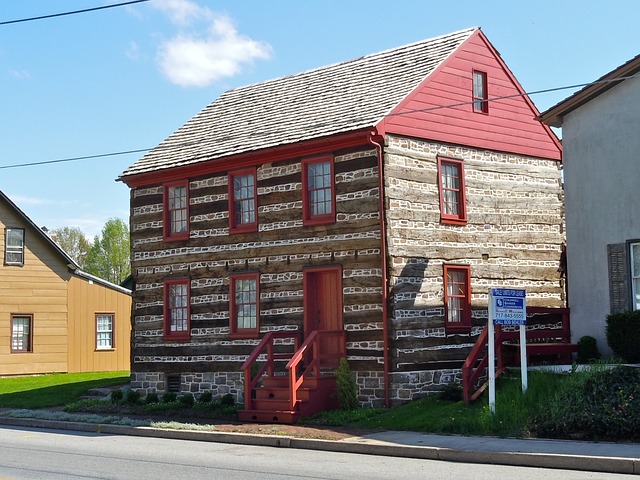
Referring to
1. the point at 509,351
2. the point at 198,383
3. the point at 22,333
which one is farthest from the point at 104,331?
the point at 509,351

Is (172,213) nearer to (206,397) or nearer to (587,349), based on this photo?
(206,397)

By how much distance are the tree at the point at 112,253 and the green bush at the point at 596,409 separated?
192ft

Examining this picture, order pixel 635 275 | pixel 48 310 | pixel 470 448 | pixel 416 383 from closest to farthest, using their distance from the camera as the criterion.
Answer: pixel 470 448 → pixel 635 275 → pixel 416 383 → pixel 48 310

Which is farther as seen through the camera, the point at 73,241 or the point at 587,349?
the point at 73,241

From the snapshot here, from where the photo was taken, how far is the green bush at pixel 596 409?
1584cm

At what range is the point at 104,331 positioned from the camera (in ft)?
130

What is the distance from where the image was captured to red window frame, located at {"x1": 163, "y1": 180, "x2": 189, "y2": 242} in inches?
1048

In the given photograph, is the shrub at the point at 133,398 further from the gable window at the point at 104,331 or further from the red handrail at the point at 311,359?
the gable window at the point at 104,331

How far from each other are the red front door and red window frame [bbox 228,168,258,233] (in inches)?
91.2

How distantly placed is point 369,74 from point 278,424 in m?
9.97

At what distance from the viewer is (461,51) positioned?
24781 millimetres

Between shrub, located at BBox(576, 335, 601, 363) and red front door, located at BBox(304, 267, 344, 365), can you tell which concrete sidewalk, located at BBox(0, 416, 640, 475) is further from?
shrub, located at BBox(576, 335, 601, 363)

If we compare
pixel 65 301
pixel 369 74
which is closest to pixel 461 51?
pixel 369 74

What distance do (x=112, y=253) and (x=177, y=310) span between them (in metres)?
47.7
